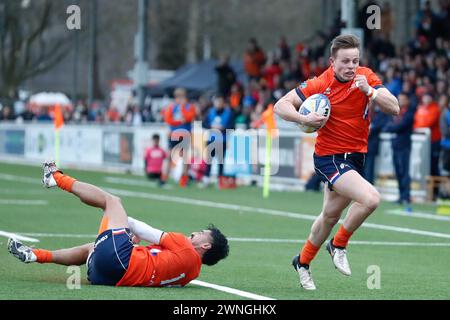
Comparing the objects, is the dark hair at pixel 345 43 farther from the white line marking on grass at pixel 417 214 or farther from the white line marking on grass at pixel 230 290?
the white line marking on grass at pixel 417 214

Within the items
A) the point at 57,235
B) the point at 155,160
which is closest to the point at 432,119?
the point at 155,160

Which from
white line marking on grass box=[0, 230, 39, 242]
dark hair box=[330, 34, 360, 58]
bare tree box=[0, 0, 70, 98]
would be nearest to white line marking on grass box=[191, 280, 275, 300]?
dark hair box=[330, 34, 360, 58]

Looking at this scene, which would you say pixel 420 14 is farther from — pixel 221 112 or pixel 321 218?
pixel 321 218

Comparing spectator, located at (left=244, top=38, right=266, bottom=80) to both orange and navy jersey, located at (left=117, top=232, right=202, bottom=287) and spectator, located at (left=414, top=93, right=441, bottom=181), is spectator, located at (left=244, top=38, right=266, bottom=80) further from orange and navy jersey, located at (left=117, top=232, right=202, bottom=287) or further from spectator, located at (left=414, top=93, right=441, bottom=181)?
orange and navy jersey, located at (left=117, top=232, right=202, bottom=287)

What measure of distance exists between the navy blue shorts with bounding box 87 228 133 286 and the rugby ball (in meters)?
1.85

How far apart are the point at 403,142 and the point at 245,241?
739cm

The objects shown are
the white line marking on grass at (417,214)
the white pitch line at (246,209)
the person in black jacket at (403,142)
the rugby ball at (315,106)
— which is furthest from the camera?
the person in black jacket at (403,142)

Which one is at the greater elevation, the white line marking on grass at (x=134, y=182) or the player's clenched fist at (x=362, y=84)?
the player's clenched fist at (x=362, y=84)

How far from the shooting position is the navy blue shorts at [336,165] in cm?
1077

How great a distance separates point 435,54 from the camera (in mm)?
29812

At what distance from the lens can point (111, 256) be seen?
1016 centimetres

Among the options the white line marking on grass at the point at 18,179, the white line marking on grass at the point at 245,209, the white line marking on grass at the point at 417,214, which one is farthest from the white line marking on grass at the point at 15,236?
the white line marking on grass at the point at 18,179
